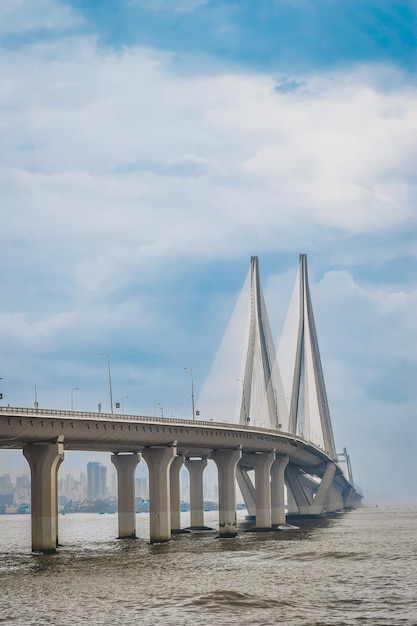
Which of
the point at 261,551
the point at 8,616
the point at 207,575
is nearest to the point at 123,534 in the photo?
the point at 261,551

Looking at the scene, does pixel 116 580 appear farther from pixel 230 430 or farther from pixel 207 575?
pixel 230 430

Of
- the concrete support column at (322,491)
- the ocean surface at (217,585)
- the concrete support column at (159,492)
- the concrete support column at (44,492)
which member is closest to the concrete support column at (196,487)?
the concrete support column at (159,492)

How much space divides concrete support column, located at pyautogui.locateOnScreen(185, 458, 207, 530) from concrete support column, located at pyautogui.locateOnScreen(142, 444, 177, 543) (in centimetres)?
3272

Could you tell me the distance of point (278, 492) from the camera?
135 m

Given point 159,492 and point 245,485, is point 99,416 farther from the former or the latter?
point 245,485

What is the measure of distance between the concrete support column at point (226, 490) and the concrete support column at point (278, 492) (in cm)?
1970

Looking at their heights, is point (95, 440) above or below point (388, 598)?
above

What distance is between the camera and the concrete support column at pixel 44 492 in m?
83.7

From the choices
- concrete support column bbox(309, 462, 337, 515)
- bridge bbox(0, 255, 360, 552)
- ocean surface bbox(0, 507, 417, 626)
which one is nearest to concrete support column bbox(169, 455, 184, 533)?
bridge bbox(0, 255, 360, 552)

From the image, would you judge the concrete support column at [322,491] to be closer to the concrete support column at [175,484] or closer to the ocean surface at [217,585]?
the concrete support column at [175,484]

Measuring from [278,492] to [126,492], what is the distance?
29855 mm

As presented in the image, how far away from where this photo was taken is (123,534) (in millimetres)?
111438

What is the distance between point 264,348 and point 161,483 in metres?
34.6

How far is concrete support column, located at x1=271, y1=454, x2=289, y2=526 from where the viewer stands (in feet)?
434
